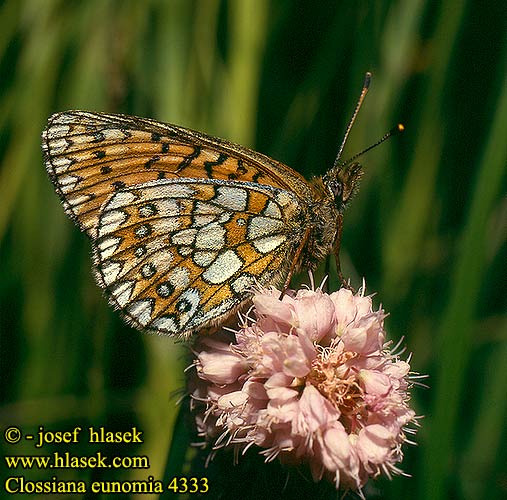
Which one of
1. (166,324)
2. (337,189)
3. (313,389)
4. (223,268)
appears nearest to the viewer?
(313,389)

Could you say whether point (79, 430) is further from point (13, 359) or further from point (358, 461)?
point (358, 461)

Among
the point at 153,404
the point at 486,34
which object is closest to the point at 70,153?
the point at 153,404

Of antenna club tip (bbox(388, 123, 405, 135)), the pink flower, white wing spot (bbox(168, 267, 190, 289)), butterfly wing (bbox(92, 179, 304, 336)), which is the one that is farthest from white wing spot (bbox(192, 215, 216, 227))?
antenna club tip (bbox(388, 123, 405, 135))

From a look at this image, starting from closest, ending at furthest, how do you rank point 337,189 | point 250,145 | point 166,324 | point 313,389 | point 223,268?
1. point 313,389
2. point 166,324
3. point 223,268
4. point 337,189
5. point 250,145

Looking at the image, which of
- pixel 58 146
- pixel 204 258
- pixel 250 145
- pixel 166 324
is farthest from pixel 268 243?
pixel 250 145

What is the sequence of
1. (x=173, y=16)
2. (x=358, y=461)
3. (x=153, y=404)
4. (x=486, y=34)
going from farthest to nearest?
(x=486, y=34), (x=173, y=16), (x=153, y=404), (x=358, y=461)

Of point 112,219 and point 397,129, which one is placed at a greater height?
point 397,129

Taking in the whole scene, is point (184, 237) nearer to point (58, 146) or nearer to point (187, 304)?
point (187, 304)

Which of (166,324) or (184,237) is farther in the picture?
(184,237)

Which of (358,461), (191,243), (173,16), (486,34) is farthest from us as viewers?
(486,34)
